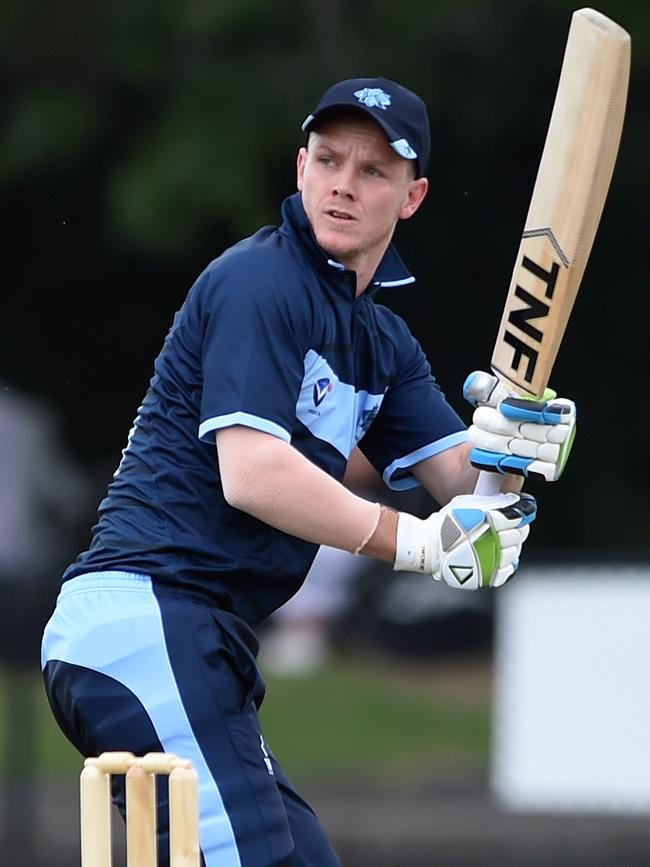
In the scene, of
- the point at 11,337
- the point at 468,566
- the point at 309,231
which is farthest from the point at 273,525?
the point at 11,337

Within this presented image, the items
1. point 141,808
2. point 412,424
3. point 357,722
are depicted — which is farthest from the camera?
point 357,722

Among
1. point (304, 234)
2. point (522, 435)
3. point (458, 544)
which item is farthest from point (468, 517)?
point (304, 234)

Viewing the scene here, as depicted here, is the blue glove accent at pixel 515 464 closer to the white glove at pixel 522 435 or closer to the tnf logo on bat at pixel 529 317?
the white glove at pixel 522 435

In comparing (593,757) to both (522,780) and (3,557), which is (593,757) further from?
(3,557)

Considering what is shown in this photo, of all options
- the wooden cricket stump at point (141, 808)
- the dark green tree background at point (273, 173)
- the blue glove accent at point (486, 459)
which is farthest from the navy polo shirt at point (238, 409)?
the dark green tree background at point (273, 173)

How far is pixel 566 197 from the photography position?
3.03 meters

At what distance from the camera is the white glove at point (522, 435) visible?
3.07 metres

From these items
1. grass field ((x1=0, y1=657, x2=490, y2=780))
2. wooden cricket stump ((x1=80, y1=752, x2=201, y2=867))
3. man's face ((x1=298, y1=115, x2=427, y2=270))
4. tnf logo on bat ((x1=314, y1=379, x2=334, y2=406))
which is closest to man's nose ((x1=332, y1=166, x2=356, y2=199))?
man's face ((x1=298, y1=115, x2=427, y2=270))

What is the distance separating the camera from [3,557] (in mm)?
7723

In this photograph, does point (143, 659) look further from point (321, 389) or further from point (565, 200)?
point (565, 200)

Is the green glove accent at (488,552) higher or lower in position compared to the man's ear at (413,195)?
lower

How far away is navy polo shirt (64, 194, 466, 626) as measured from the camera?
2918 mm

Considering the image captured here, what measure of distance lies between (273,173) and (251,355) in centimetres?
675

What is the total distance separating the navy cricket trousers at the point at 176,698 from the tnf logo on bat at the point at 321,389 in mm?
400
